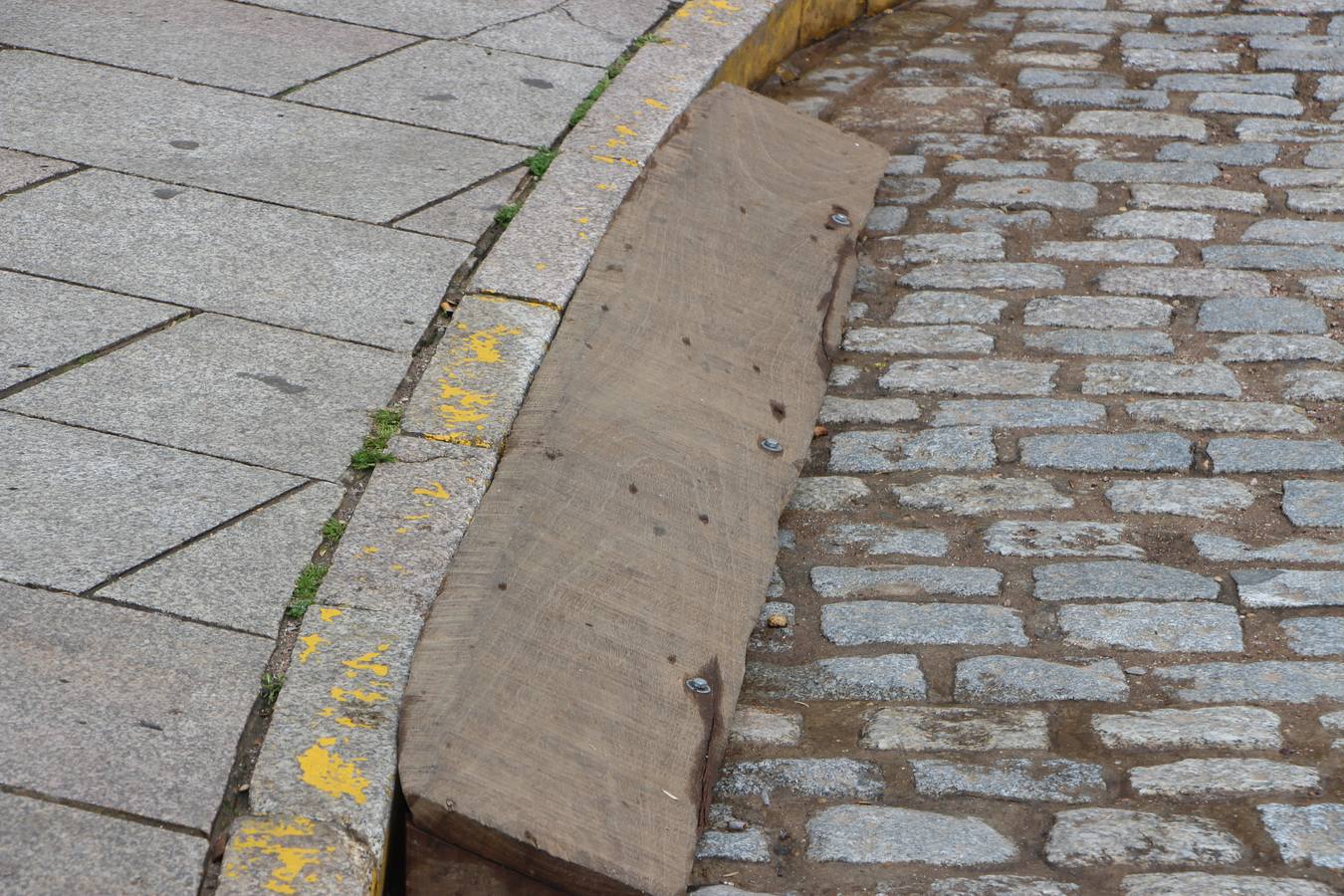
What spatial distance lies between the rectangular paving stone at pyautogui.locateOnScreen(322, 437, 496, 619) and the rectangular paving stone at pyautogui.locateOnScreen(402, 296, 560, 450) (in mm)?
63

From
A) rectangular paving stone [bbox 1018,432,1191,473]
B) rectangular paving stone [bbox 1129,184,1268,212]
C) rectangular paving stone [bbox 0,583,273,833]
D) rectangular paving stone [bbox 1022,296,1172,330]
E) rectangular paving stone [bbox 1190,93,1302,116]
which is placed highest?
rectangular paving stone [bbox 1190,93,1302,116]

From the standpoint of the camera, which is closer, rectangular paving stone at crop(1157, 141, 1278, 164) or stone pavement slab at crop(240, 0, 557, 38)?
rectangular paving stone at crop(1157, 141, 1278, 164)

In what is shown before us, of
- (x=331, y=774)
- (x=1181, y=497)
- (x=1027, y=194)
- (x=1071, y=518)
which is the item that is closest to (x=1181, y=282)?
(x=1027, y=194)

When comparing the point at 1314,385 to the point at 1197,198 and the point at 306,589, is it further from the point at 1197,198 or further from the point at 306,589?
the point at 306,589

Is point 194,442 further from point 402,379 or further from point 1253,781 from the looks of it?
point 1253,781

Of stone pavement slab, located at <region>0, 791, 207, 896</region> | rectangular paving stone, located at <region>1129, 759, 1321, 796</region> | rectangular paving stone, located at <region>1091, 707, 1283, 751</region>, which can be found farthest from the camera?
rectangular paving stone, located at <region>1091, 707, 1283, 751</region>

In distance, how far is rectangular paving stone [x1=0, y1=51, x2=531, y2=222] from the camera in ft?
12.8

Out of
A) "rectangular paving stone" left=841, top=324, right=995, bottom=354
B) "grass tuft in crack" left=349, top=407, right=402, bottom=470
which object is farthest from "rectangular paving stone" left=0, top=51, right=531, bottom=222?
"rectangular paving stone" left=841, top=324, right=995, bottom=354

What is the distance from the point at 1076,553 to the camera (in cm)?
316

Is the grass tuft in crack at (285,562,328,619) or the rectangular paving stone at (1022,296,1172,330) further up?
the rectangular paving stone at (1022,296,1172,330)

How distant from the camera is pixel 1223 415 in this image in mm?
3586

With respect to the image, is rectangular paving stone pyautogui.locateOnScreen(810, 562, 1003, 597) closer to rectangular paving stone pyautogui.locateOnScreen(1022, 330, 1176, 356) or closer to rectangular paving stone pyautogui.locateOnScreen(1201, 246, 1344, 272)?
rectangular paving stone pyautogui.locateOnScreen(1022, 330, 1176, 356)

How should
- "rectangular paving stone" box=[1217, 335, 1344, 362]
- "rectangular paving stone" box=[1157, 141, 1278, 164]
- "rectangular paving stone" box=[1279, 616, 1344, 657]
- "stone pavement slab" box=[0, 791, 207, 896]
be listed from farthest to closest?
"rectangular paving stone" box=[1157, 141, 1278, 164]
"rectangular paving stone" box=[1217, 335, 1344, 362]
"rectangular paving stone" box=[1279, 616, 1344, 657]
"stone pavement slab" box=[0, 791, 207, 896]

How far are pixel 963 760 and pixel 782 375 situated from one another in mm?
1207
